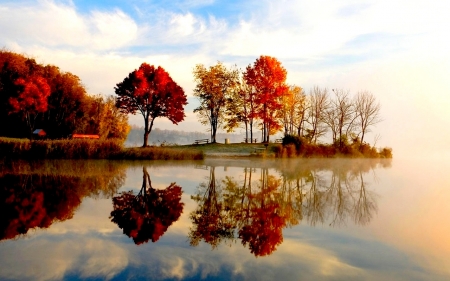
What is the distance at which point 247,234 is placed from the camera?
27.5 feet

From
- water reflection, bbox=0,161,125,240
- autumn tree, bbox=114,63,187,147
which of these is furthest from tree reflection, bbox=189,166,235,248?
autumn tree, bbox=114,63,187,147

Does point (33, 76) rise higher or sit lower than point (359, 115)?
higher

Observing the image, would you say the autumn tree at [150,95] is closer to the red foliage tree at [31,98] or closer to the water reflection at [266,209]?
the red foliage tree at [31,98]

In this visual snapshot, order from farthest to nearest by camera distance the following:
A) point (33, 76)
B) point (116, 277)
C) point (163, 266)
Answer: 1. point (33, 76)
2. point (163, 266)
3. point (116, 277)

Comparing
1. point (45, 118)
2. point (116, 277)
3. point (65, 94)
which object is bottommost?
point (116, 277)

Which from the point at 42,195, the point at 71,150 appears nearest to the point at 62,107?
the point at 71,150

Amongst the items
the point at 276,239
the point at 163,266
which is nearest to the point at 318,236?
the point at 276,239

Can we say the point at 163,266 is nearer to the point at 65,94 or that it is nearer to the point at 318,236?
the point at 318,236

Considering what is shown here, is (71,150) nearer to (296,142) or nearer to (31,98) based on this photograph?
(31,98)

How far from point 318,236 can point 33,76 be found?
47733 mm

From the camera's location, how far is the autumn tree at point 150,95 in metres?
47.2

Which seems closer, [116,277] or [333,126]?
[116,277]

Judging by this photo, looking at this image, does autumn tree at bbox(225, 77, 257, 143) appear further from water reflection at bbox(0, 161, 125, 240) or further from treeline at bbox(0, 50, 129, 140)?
water reflection at bbox(0, 161, 125, 240)

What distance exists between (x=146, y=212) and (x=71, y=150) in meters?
22.8
